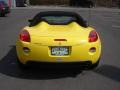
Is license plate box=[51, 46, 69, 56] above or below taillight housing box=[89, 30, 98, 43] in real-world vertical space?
below

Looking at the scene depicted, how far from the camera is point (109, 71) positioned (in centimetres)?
962

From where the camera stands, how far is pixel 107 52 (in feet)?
41.2

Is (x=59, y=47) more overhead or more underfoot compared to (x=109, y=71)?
more overhead

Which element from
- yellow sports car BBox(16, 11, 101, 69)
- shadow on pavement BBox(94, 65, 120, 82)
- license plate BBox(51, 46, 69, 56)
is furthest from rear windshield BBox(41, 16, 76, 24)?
license plate BBox(51, 46, 69, 56)

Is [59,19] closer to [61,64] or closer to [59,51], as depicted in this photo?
[59,51]

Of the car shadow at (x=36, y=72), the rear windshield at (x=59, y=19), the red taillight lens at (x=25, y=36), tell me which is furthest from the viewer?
the rear windshield at (x=59, y=19)

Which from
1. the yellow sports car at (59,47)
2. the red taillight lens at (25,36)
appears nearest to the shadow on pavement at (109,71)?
the yellow sports car at (59,47)

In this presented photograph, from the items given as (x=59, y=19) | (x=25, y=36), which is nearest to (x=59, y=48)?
(x=25, y=36)

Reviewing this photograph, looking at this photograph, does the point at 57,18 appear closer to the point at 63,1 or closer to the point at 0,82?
the point at 0,82

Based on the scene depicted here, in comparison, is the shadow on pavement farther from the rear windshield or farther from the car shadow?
the rear windshield

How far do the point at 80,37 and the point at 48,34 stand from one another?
0.69 metres

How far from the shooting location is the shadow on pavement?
29.7 feet

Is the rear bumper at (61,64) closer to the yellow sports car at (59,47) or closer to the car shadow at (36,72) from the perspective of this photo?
the yellow sports car at (59,47)

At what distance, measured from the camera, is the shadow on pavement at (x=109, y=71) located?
29.7 feet
